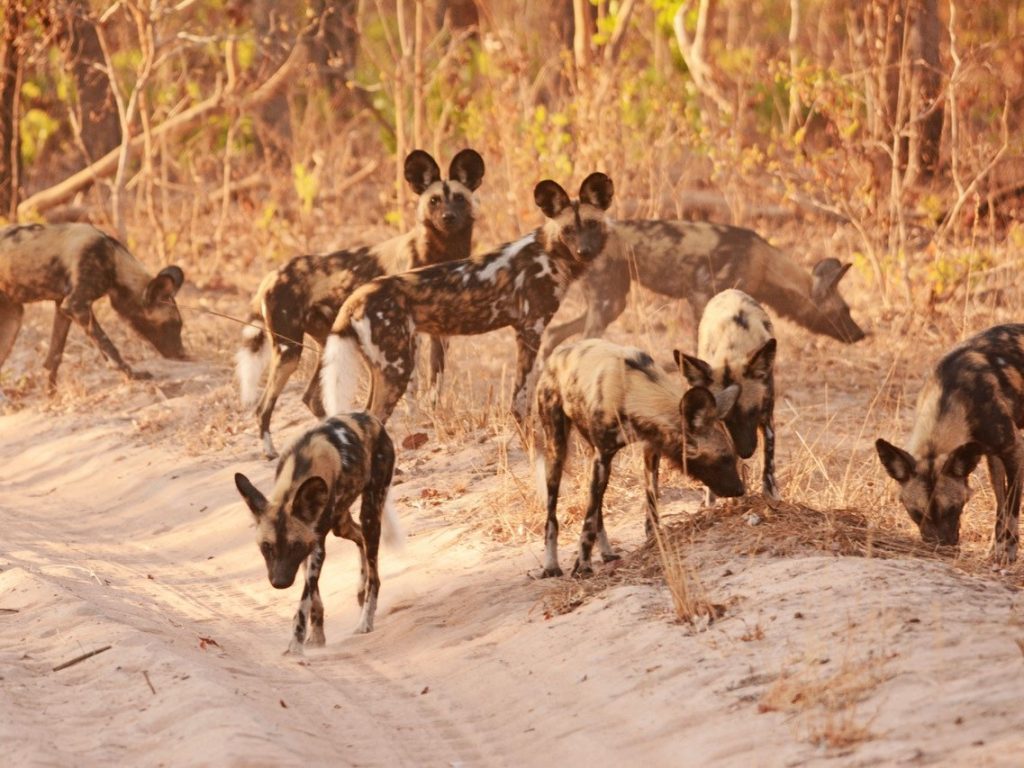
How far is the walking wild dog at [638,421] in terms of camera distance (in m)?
4.60

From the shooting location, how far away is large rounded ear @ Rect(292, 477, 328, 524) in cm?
436

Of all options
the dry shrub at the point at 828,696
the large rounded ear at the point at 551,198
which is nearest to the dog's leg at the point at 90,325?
the large rounded ear at the point at 551,198

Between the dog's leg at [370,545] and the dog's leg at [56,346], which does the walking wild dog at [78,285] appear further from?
the dog's leg at [370,545]

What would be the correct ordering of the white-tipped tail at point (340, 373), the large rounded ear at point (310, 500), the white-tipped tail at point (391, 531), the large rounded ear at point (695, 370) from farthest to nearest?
the white-tipped tail at point (340, 373), the white-tipped tail at point (391, 531), the large rounded ear at point (695, 370), the large rounded ear at point (310, 500)

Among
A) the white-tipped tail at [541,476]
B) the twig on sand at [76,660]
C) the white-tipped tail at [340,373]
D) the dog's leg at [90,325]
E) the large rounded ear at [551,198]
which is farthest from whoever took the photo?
the dog's leg at [90,325]

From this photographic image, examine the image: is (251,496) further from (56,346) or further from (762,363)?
(56,346)

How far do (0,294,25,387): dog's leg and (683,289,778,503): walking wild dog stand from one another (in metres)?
4.23

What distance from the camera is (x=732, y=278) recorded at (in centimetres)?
779

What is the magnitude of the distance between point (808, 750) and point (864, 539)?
1417 millimetres

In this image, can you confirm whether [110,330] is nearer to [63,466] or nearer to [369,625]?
[63,466]

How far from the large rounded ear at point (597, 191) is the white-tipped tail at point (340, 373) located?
3.48 feet

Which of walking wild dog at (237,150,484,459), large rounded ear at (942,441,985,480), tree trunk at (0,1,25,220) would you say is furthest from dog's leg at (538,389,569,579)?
tree trunk at (0,1,25,220)

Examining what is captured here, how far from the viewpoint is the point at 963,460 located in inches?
185

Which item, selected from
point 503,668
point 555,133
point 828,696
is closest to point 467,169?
point 555,133
